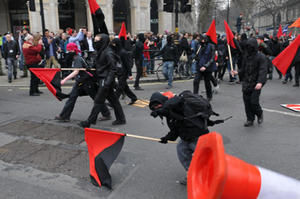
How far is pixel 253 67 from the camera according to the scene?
5.80 meters

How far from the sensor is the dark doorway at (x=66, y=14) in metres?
32.9

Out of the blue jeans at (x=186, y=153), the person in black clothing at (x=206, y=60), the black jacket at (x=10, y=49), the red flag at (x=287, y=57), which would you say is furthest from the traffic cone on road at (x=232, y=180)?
the black jacket at (x=10, y=49)

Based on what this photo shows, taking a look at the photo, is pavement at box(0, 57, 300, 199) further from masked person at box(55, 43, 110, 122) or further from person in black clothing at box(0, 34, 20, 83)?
person in black clothing at box(0, 34, 20, 83)

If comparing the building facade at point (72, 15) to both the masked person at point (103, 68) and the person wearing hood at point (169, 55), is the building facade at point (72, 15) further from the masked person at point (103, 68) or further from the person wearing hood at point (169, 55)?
the masked person at point (103, 68)

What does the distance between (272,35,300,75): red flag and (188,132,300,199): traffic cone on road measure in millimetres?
5693

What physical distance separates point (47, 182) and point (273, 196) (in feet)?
9.28

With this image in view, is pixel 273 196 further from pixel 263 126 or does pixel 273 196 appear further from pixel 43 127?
pixel 43 127

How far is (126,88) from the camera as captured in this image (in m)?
8.08

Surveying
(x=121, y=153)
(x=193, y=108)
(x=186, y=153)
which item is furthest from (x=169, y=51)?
(x=193, y=108)

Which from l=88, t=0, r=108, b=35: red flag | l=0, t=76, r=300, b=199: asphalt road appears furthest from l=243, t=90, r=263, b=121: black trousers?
l=88, t=0, r=108, b=35: red flag

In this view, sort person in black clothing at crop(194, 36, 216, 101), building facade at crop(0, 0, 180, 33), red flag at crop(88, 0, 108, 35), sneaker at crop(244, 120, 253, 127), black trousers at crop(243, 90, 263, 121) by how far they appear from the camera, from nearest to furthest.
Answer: black trousers at crop(243, 90, 263, 121) < sneaker at crop(244, 120, 253, 127) < red flag at crop(88, 0, 108, 35) < person in black clothing at crop(194, 36, 216, 101) < building facade at crop(0, 0, 180, 33)

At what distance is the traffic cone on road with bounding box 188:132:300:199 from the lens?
1.77 metres

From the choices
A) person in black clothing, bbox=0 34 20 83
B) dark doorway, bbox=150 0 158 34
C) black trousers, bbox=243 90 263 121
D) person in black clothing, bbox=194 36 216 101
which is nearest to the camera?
black trousers, bbox=243 90 263 121

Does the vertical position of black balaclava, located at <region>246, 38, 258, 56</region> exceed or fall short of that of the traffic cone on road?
it exceeds it
